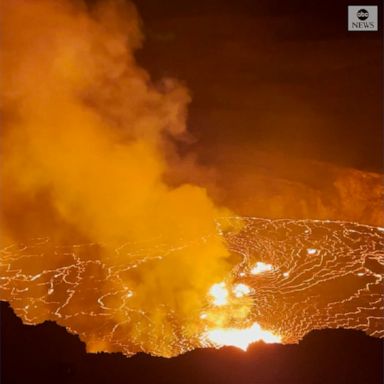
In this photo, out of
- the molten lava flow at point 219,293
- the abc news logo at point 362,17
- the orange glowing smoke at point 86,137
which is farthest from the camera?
the abc news logo at point 362,17

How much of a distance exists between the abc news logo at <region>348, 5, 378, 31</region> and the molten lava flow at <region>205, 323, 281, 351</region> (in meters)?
8.18

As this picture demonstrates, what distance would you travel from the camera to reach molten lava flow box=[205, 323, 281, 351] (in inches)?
249

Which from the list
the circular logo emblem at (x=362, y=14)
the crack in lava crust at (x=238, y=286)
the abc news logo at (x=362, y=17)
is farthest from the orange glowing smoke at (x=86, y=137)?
the circular logo emblem at (x=362, y=14)

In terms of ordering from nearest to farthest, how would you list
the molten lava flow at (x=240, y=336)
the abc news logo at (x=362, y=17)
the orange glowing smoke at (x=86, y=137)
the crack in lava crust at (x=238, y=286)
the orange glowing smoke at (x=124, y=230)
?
the molten lava flow at (x=240, y=336) < the crack in lava crust at (x=238, y=286) < the orange glowing smoke at (x=124, y=230) < the orange glowing smoke at (x=86, y=137) < the abc news logo at (x=362, y=17)

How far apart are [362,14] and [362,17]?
8 cm

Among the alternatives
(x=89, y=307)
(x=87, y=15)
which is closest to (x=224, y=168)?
(x=87, y=15)

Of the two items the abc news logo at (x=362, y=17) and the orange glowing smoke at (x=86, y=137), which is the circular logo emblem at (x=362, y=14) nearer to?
the abc news logo at (x=362, y=17)

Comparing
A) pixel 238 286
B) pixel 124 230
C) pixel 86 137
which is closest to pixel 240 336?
pixel 238 286

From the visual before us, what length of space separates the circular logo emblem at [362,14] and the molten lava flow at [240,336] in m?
8.19

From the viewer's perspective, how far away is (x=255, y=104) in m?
13.9

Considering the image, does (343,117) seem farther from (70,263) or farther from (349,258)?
(70,263)

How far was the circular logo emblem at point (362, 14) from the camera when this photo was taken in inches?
444

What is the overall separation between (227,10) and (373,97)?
462 centimetres

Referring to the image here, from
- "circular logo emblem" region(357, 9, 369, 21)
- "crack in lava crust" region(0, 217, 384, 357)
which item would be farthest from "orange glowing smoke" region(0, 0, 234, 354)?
"circular logo emblem" region(357, 9, 369, 21)
